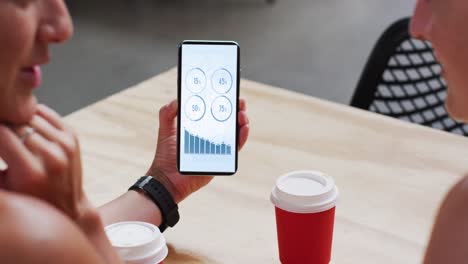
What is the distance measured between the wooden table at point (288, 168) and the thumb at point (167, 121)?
0.41 feet

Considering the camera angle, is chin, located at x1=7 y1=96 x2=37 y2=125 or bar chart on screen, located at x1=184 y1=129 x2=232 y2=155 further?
bar chart on screen, located at x1=184 y1=129 x2=232 y2=155

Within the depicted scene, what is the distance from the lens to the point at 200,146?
1089 mm

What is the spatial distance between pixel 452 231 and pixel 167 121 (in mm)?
531

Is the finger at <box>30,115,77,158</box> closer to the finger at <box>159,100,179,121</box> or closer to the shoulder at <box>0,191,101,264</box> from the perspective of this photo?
the shoulder at <box>0,191,101,264</box>

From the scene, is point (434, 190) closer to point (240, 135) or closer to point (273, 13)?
point (240, 135)

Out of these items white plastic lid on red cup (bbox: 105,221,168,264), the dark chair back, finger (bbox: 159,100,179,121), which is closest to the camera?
white plastic lid on red cup (bbox: 105,221,168,264)

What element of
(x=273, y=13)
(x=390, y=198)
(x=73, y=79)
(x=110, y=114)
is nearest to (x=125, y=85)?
(x=73, y=79)

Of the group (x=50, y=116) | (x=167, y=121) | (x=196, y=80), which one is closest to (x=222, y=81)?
(x=196, y=80)

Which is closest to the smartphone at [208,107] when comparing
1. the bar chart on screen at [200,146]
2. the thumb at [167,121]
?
the bar chart on screen at [200,146]

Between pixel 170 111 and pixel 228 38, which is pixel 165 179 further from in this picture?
pixel 228 38

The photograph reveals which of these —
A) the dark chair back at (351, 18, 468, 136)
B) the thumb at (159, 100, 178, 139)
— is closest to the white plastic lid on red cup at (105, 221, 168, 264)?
the thumb at (159, 100, 178, 139)

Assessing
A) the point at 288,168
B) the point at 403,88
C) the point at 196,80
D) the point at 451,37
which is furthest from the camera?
the point at 403,88

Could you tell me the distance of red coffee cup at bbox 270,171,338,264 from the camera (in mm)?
1026

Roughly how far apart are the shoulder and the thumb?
1.73 feet
